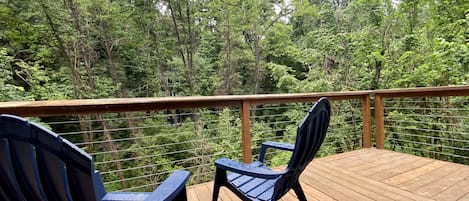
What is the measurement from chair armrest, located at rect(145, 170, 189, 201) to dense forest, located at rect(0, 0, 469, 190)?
2833mm

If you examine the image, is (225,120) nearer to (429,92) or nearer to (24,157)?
(429,92)

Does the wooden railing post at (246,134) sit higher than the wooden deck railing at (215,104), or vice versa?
the wooden deck railing at (215,104)

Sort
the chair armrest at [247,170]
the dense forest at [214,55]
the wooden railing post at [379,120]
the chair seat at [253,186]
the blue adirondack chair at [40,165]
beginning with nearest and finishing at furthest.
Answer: the blue adirondack chair at [40,165] → the chair armrest at [247,170] → the chair seat at [253,186] → the wooden railing post at [379,120] → the dense forest at [214,55]

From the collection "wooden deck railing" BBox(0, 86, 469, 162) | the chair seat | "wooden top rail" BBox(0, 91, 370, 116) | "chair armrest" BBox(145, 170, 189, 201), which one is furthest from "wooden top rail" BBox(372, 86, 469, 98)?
"chair armrest" BBox(145, 170, 189, 201)

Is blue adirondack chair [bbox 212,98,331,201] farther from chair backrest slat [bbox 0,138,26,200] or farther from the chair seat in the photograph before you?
chair backrest slat [bbox 0,138,26,200]

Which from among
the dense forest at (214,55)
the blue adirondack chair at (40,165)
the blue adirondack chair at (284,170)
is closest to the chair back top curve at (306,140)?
the blue adirondack chair at (284,170)

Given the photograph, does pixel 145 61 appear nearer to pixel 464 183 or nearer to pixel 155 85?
pixel 155 85

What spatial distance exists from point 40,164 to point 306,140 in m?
1.11

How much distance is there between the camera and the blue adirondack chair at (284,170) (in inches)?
51.4

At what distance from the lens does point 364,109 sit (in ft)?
11.2

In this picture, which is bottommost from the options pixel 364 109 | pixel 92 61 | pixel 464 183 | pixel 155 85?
pixel 464 183

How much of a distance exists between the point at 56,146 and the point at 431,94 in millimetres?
3379

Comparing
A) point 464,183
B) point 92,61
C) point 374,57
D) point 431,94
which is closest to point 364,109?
point 431,94

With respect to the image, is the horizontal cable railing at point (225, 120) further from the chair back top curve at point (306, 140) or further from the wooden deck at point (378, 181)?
the chair back top curve at point (306, 140)
